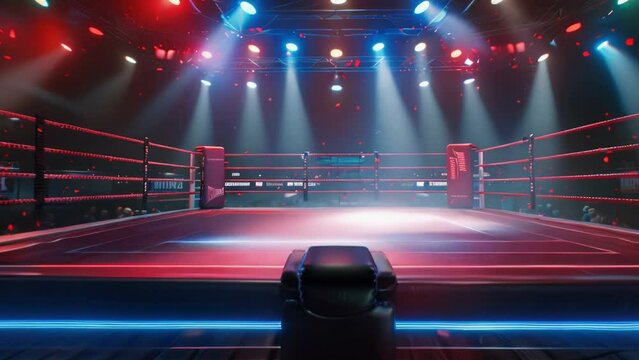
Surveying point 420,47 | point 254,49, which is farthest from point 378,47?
point 254,49

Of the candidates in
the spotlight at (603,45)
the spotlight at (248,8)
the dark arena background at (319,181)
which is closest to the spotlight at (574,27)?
the dark arena background at (319,181)

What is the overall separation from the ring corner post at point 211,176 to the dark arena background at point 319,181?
0.04 metres

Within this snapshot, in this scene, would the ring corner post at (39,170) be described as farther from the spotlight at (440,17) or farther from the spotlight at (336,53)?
the spotlight at (440,17)

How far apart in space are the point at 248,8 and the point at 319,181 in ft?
9.71

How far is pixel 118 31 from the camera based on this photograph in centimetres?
486

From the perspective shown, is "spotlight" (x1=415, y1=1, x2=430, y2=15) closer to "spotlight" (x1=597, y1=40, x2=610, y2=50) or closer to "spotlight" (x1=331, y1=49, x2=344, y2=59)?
"spotlight" (x1=331, y1=49, x2=344, y2=59)

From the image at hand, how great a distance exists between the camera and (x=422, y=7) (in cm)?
447

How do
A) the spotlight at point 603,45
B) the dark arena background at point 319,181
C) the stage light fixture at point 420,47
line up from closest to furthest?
the dark arena background at point 319,181 < the spotlight at point 603,45 < the stage light fixture at point 420,47

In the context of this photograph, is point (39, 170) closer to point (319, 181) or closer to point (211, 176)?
point (211, 176)

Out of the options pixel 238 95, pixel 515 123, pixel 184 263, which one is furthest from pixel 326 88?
pixel 184 263

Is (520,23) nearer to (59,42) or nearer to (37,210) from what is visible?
(37,210)

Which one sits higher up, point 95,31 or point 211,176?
point 95,31

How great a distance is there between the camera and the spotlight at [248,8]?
14.3ft

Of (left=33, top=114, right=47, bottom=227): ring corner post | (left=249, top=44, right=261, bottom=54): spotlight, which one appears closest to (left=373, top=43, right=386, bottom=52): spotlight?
(left=249, top=44, right=261, bottom=54): spotlight
